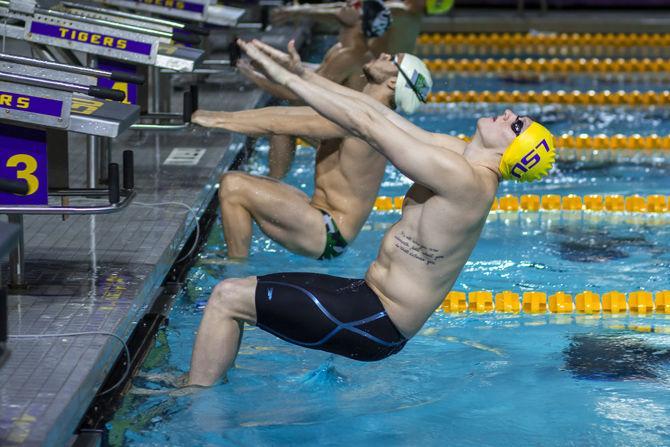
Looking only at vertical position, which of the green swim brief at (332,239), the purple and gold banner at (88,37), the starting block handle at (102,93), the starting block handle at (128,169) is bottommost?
the green swim brief at (332,239)

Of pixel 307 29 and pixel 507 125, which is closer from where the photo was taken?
pixel 507 125

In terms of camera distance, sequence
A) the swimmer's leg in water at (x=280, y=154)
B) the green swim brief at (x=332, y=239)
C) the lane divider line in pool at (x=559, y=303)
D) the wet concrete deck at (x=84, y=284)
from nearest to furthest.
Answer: the wet concrete deck at (x=84, y=284) < the green swim brief at (x=332, y=239) < the lane divider line in pool at (x=559, y=303) < the swimmer's leg in water at (x=280, y=154)

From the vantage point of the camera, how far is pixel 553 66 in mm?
12320

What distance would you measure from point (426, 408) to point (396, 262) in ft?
2.13

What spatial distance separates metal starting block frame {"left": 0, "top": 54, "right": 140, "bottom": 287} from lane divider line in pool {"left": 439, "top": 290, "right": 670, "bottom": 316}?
1.73 m

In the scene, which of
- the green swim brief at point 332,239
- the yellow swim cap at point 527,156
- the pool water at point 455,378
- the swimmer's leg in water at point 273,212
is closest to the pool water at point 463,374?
the pool water at point 455,378

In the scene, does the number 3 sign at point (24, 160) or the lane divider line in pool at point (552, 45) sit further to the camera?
the lane divider line in pool at point (552, 45)

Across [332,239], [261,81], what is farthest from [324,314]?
[261,81]

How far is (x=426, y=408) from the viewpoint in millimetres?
Result: 4578

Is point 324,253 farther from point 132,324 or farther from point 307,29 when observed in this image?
point 307,29

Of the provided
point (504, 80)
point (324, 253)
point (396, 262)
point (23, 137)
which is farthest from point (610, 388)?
point (504, 80)

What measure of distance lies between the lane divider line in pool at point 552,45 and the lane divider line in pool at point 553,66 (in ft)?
2.67

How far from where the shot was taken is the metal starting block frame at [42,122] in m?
4.50

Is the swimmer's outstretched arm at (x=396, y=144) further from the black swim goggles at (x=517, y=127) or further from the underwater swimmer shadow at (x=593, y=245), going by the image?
the underwater swimmer shadow at (x=593, y=245)
